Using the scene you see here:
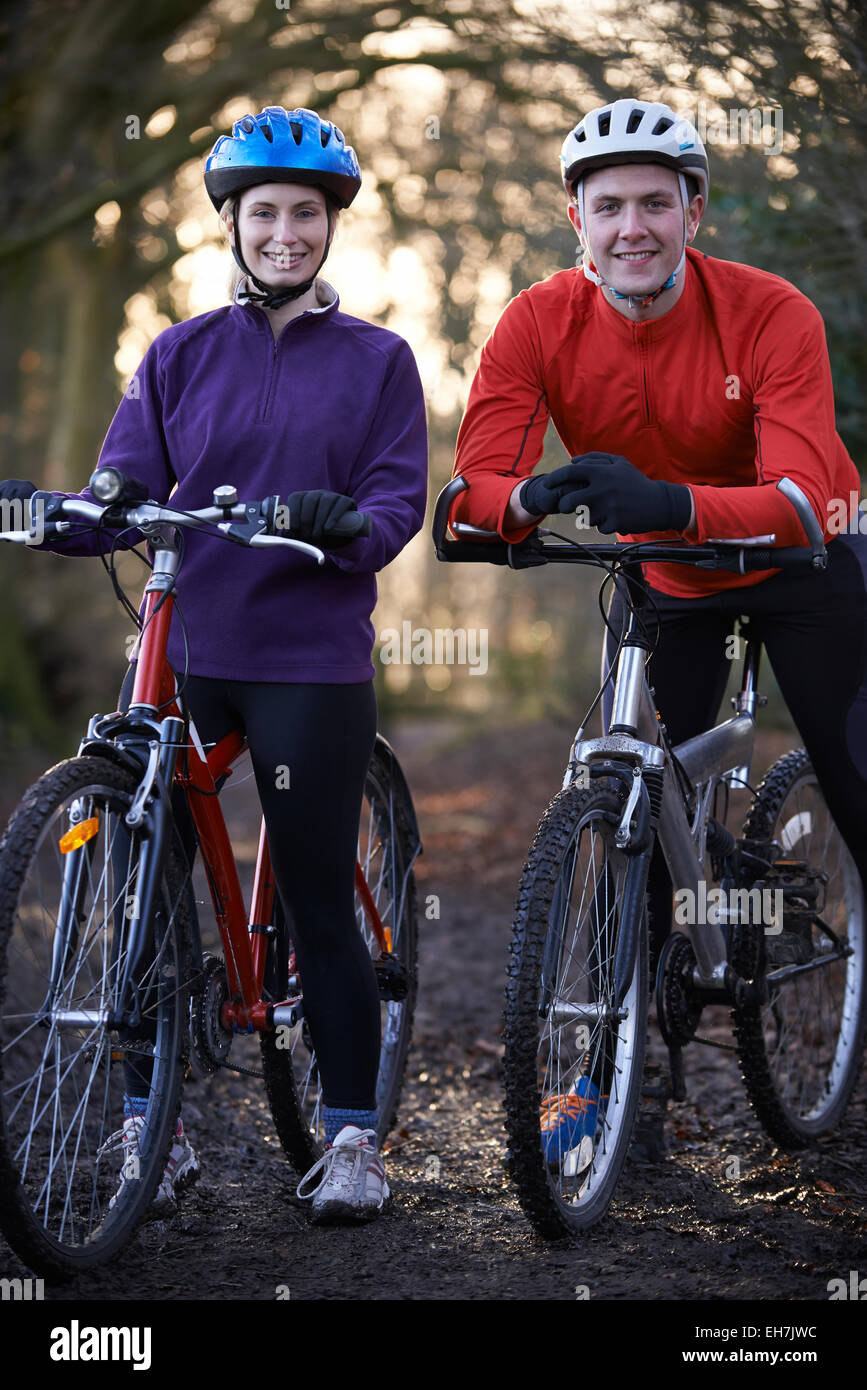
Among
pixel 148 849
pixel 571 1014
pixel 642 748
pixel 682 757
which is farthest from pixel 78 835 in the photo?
pixel 682 757

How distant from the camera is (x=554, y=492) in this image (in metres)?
2.94

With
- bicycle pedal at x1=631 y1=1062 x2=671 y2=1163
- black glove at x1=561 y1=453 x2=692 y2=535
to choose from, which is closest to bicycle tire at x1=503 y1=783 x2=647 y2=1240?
bicycle pedal at x1=631 y1=1062 x2=671 y2=1163

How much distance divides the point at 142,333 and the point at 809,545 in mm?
11731

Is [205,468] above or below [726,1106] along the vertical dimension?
above

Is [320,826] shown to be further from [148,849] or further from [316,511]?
[316,511]

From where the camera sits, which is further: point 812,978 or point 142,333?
point 142,333

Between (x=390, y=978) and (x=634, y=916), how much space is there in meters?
0.80

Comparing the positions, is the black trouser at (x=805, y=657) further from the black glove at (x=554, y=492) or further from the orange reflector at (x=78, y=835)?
the orange reflector at (x=78, y=835)

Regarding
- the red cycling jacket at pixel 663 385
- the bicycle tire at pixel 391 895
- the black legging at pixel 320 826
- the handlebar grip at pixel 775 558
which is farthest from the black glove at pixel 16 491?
the handlebar grip at pixel 775 558

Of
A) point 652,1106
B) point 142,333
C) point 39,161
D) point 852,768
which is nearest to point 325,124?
point 852,768

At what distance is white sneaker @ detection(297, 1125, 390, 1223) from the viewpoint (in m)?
3.17
